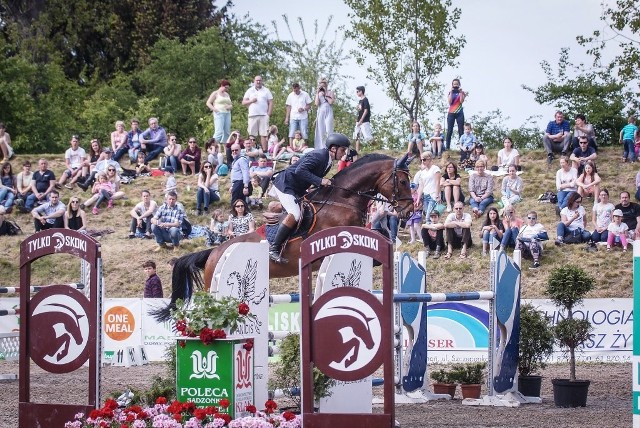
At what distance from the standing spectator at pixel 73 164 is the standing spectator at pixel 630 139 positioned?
12.2m

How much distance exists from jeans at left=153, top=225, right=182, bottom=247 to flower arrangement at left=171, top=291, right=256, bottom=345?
40.8ft

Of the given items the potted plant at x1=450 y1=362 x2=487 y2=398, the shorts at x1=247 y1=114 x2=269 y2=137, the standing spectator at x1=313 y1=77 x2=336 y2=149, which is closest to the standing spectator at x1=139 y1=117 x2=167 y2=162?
the shorts at x1=247 y1=114 x2=269 y2=137

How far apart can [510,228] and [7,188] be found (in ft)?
36.0

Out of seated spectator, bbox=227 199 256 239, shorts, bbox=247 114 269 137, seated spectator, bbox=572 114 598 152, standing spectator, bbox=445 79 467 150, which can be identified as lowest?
seated spectator, bbox=227 199 256 239

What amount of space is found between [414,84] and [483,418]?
21421mm

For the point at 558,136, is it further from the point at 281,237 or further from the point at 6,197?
the point at 281,237

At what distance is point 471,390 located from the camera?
10.4 metres

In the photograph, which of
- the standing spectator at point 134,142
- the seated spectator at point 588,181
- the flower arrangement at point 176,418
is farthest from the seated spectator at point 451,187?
the flower arrangement at point 176,418

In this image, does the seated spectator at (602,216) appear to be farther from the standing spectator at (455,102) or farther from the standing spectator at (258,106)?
the standing spectator at (258,106)

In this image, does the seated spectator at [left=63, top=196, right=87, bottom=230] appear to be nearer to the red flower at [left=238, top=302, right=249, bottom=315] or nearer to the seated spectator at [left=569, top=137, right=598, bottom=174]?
the seated spectator at [left=569, top=137, right=598, bottom=174]

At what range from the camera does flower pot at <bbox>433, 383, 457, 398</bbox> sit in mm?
10648

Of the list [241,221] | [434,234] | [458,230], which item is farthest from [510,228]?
[241,221]

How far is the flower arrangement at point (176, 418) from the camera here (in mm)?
6926

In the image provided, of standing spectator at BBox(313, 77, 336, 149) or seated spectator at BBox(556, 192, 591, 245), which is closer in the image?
seated spectator at BBox(556, 192, 591, 245)
